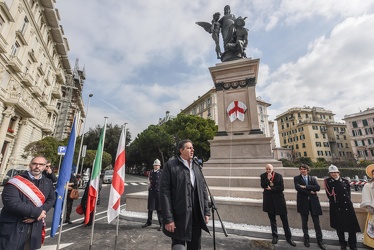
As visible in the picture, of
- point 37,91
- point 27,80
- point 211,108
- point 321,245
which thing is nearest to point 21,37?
point 27,80

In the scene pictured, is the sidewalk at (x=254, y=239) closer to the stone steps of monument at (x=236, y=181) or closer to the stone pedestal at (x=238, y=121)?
the stone steps of monument at (x=236, y=181)

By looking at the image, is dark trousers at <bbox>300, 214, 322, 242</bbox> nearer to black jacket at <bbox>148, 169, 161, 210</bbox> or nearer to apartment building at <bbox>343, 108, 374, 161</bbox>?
black jacket at <bbox>148, 169, 161, 210</bbox>

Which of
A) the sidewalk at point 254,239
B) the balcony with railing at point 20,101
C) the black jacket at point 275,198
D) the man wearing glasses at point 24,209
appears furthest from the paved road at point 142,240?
the balcony with railing at point 20,101

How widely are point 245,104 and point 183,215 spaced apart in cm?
772

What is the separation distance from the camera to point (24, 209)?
250cm

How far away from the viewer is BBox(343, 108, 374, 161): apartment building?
189 feet

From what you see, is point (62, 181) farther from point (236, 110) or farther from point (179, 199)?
point (236, 110)

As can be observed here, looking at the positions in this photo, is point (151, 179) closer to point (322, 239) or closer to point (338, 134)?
point (322, 239)

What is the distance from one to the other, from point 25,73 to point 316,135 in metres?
79.5

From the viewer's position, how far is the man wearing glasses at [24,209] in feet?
8.07

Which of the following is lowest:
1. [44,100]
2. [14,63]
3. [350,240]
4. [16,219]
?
[350,240]

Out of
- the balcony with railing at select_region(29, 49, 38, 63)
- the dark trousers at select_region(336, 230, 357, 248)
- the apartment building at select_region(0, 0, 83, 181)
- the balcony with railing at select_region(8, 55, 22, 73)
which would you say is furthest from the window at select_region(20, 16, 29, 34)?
the dark trousers at select_region(336, 230, 357, 248)

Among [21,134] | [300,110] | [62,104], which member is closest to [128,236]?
[21,134]

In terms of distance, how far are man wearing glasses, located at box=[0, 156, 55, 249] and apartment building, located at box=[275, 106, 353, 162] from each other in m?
73.3
